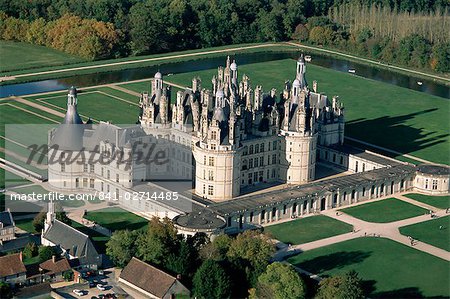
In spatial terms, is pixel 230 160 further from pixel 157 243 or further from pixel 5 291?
pixel 5 291

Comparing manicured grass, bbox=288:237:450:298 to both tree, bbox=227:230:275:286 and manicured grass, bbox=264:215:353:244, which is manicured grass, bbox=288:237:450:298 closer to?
manicured grass, bbox=264:215:353:244

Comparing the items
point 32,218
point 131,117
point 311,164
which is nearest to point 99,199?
point 32,218

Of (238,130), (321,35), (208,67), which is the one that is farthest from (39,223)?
(321,35)

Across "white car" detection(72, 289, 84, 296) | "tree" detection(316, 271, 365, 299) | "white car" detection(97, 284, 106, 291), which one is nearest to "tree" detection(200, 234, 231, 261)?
"white car" detection(97, 284, 106, 291)

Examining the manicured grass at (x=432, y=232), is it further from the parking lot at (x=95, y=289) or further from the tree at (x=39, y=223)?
the tree at (x=39, y=223)

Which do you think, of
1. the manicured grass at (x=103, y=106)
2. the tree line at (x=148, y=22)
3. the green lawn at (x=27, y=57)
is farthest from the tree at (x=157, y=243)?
the tree line at (x=148, y=22)
